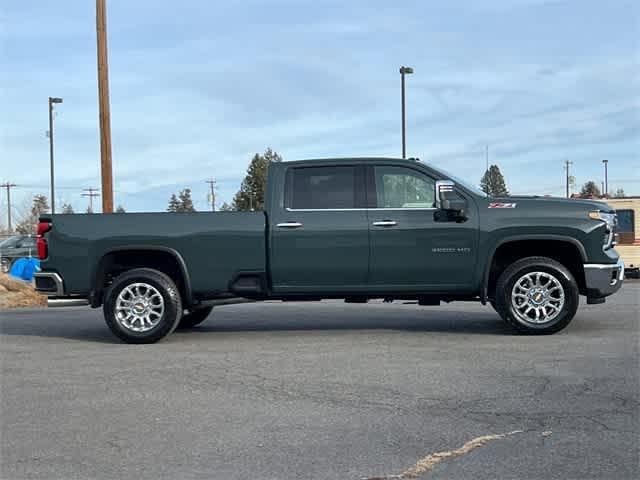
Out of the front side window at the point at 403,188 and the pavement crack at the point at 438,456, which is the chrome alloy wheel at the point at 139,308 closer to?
the front side window at the point at 403,188

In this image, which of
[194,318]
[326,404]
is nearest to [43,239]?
[194,318]

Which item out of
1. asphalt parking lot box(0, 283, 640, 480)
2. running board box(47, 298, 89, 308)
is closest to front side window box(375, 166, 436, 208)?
asphalt parking lot box(0, 283, 640, 480)

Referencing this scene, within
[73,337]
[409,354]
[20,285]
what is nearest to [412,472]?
[409,354]

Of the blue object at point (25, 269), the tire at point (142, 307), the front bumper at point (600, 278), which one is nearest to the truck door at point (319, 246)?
the tire at point (142, 307)

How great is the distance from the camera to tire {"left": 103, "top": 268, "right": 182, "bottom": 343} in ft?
27.4

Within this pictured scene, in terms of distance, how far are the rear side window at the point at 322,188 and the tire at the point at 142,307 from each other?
1681mm

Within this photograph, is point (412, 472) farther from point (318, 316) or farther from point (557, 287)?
point (318, 316)

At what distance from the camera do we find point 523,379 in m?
6.20

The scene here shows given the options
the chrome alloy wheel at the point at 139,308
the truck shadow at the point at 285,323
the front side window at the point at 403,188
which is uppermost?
the front side window at the point at 403,188

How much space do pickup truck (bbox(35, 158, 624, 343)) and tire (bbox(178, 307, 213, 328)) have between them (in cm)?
142

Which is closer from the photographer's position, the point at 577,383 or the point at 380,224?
the point at 577,383

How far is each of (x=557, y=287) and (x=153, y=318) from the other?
4447 millimetres

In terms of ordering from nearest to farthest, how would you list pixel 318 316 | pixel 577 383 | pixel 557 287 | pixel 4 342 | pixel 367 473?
pixel 367 473
pixel 577 383
pixel 557 287
pixel 4 342
pixel 318 316

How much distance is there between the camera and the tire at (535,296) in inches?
325
